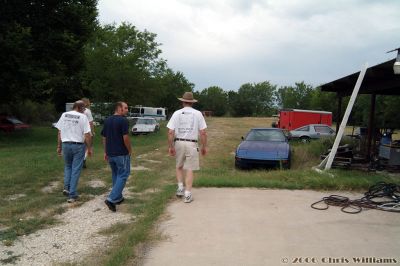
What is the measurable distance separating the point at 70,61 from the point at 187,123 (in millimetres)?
17237

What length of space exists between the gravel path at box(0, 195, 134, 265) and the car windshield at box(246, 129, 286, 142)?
7.36 m

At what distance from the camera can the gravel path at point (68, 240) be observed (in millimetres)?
4773

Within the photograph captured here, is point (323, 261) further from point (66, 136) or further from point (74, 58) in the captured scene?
point (74, 58)

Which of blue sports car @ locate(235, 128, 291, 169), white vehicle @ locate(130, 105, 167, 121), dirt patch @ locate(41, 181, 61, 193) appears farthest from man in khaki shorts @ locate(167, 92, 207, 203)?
white vehicle @ locate(130, 105, 167, 121)

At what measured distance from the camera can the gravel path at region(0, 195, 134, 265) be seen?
15.7ft

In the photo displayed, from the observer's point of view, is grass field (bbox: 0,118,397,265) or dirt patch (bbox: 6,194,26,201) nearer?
grass field (bbox: 0,118,397,265)

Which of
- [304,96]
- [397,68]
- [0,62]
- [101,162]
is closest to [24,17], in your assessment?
[0,62]

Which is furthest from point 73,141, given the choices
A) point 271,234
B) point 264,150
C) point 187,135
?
point 264,150

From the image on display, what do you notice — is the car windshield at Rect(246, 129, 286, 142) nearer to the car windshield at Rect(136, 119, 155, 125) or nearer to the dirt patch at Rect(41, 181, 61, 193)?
the dirt patch at Rect(41, 181, 61, 193)

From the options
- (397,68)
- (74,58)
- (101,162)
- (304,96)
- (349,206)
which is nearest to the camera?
(349,206)

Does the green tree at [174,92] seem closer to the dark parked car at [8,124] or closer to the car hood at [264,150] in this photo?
the dark parked car at [8,124]

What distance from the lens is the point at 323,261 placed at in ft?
14.6

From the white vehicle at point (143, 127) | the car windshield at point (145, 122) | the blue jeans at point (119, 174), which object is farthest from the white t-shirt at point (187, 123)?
the car windshield at point (145, 122)

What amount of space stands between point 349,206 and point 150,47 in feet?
109
